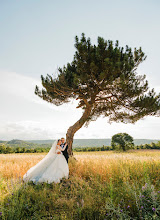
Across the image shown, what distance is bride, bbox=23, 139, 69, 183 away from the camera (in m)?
6.47

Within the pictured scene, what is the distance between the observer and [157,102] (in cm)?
1064

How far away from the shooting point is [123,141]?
31594mm

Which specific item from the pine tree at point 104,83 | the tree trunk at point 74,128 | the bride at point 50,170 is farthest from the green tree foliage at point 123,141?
the bride at point 50,170

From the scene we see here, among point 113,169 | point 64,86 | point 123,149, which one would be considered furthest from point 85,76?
point 123,149

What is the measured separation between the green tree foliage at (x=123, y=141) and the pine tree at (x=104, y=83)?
20.5 m

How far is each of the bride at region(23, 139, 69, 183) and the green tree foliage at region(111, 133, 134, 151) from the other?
26262 millimetres

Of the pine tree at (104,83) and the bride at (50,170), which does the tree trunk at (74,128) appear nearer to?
the pine tree at (104,83)

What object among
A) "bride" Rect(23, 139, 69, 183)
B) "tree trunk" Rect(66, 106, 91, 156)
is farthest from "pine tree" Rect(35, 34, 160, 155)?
"bride" Rect(23, 139, 69, 183)

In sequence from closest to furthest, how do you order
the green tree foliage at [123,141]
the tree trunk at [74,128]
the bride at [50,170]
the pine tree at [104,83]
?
the bride at [50,170]
the pine tree at [104,83]
the tree trunk at [74,128]
the green tree foliage at [123,141]

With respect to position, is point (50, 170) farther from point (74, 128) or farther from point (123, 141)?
point (123, 141)

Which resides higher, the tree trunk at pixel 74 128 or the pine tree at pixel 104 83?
the pine tree at pixel 104 83

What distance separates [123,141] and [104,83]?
968 inches

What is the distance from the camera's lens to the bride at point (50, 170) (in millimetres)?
6473

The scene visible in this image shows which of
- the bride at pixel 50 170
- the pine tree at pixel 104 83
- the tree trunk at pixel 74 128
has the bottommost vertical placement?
the bride at pixel 50 170
